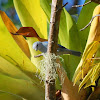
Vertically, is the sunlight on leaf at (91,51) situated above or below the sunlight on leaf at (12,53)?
above

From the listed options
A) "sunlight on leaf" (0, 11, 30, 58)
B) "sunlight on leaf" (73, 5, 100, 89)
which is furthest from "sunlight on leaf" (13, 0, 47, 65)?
"sunlight on leaf" (73, 5, 100, 89)

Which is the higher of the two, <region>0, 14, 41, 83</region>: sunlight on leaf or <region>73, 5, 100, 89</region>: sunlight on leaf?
<region>73, 5, 100, 89</region>: sunlight on leaf

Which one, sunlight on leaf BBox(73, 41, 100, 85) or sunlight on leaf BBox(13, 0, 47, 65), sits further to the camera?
sunlight on leaf BBox(13, 0, 47, 65)

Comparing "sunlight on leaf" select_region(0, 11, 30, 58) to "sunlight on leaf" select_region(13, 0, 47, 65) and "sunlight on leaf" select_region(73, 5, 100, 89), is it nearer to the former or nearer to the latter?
"sunlight on leaf" select_region(13, 0, 47, 65)

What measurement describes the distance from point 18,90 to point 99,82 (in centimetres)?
19

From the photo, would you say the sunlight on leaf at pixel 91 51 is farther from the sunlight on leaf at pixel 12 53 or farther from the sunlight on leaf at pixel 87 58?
the sunlight on leaf at pixel 12 53

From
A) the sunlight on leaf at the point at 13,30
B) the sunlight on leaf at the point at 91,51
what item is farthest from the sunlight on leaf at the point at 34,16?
the sunlight on leaf at the point at 91,51

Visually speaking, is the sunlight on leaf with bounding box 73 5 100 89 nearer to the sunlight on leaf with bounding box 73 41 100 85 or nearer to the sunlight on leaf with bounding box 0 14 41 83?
the sunlight on leaf with bounding box 73 41 100 85

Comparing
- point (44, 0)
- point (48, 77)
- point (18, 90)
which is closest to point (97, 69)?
point (48, 77)

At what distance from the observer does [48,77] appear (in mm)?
424

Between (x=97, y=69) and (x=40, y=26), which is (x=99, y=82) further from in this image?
(x=40, y=26)

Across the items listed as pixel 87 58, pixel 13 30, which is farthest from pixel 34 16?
pixel 87 58

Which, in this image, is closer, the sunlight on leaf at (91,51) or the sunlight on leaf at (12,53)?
the sunlight on leaf at (91,51)

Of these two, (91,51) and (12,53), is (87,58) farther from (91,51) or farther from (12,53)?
(12,53)
